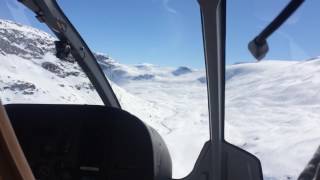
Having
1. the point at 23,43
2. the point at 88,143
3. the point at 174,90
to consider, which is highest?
the point at 23,43

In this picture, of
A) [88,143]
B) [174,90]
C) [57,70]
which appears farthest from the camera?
[174,90]

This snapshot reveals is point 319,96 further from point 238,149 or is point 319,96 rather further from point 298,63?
point 238,149

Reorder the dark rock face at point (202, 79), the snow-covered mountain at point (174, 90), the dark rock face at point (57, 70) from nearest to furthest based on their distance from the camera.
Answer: the dark rock face at point (202, 79) → the snow-covered mountain at point (174, 90) → the dark rock face at point (57, 70)

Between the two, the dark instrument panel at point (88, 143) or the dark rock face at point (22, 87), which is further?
the dark rock face at point (22, 87)

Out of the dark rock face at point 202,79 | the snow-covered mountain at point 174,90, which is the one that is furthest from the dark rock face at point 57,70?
the dark rock face at point 202,79

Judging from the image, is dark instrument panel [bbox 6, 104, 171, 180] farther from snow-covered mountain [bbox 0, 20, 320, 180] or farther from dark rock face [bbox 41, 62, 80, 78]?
dark rock face [bbox 41, 62, 80, 78]

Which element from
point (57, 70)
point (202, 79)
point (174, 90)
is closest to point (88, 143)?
point (202, 79)

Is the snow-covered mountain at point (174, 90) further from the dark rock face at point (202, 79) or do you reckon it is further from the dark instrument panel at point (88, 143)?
the dark instrument panel at point (88, 143)

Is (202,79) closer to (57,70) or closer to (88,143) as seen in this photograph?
(88,143)

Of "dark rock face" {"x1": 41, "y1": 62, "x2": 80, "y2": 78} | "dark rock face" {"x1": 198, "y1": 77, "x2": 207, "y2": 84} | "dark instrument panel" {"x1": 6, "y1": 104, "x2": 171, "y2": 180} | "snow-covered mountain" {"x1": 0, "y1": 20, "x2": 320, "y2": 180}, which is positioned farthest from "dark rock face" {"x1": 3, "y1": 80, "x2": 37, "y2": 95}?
"dark rock face" {"x1": 198, "y1": 77, "x2": 207, "y2": 84}
